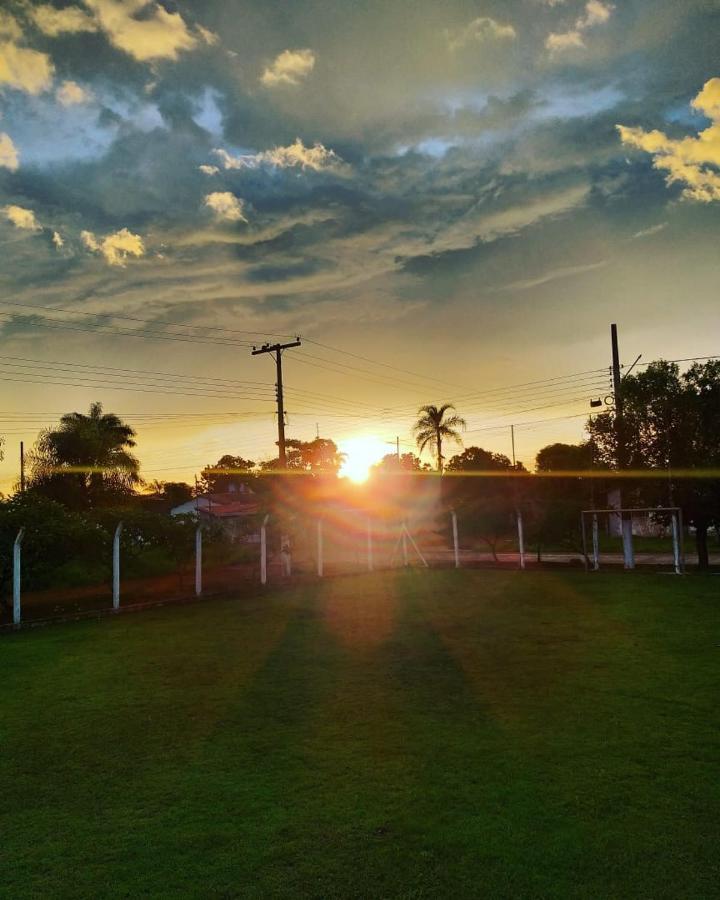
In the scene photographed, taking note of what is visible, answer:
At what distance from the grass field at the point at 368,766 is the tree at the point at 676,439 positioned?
1293cm

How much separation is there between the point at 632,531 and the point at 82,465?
33.3 meters

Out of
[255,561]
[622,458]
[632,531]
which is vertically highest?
[622,458]

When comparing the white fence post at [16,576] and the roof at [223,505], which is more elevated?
the roof at [223,505]

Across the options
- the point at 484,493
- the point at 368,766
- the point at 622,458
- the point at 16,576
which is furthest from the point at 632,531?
the point at 368,766

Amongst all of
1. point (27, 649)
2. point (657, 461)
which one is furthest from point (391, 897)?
point (657, 461)

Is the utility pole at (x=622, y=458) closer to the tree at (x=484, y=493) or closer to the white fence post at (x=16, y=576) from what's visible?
the tree at (x=484, y=493)

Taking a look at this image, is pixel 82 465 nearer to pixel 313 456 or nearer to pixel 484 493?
pixel 313 456

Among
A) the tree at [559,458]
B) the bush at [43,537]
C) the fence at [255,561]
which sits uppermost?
the tree at [559,458]

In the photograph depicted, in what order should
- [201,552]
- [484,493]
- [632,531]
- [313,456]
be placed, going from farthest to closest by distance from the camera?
[313,456] < [484,493] < [632,531] < [201,552]

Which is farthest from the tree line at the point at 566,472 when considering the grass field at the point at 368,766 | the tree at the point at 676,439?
the grass field at the point at 368,766

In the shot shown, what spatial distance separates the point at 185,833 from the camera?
16.0ft

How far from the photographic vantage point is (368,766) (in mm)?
6055

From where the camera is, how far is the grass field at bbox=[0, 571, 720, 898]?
4.33 metres

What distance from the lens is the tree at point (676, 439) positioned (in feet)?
77.4
